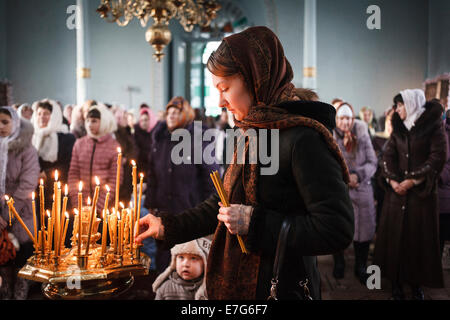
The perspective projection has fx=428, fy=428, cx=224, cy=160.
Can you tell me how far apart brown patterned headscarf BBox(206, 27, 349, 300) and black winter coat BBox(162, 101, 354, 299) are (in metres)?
0.03

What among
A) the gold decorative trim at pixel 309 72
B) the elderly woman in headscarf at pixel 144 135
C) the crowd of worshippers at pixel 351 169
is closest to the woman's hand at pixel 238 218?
the crowd of worshippers at pixel 351 169

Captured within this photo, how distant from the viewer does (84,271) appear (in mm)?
1294

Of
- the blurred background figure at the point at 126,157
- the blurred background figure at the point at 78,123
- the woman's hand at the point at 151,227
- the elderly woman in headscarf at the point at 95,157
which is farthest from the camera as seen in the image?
the blurred background figure at the point at 78,123

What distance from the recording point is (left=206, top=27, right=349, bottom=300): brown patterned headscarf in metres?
1.31

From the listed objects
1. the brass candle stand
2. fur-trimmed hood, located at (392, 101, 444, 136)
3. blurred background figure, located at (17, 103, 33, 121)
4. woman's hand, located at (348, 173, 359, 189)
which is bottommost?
woman's hand, located at (348, 173, 359, 189)

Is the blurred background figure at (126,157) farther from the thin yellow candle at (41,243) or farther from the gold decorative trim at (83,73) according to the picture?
the gold decorative trim at (83,73)

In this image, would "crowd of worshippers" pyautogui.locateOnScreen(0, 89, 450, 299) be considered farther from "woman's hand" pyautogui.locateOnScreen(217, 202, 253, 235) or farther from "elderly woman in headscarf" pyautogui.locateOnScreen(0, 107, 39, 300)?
"woman's hand" pyautogui.locateOnScreen(217, 202, 253, 235)

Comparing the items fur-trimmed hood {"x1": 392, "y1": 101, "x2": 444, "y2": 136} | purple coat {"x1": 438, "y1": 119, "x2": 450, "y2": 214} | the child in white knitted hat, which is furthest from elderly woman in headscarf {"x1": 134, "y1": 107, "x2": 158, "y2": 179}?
purple coat {"x1": 438, "y1": 119, "x2": 450, "y2": 214}

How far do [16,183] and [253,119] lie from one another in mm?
2949

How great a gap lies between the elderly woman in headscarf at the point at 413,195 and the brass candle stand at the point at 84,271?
9.65ft

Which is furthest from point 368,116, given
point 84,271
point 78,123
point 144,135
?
point 84,271

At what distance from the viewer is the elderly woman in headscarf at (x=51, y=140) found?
4.23m
